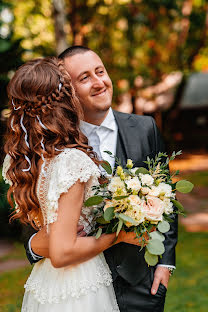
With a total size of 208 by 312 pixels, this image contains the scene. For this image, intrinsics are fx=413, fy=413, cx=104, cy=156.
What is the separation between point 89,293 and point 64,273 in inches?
6.8

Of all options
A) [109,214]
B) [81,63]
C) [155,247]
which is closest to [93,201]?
[109,214]

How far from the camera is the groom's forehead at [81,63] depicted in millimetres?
2762

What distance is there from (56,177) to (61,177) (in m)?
0.06

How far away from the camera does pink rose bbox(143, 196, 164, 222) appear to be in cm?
213

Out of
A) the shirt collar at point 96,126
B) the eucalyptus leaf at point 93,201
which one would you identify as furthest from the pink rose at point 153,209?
the shirt collar at point 96,126

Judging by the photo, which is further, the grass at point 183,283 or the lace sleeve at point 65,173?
the grass at point 183,283

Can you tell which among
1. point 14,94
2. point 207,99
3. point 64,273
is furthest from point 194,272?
point 207,99

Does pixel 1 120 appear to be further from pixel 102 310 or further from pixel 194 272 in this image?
pixel 102 310

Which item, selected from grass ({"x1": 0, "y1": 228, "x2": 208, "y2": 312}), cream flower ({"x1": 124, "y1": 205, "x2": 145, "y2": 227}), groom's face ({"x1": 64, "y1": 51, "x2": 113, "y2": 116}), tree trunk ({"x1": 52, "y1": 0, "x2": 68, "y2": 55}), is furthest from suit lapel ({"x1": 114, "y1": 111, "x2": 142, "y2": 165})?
tree trunk ({"x1": 52, "y1": 0, "x2": 68, "y2": 55})

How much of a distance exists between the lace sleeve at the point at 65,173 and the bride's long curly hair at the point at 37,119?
0.07m

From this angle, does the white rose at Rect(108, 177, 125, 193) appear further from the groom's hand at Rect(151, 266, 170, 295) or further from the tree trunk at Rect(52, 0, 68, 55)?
the tree trunk at Rect(52, 0, 68, 55)

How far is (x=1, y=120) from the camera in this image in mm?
7398

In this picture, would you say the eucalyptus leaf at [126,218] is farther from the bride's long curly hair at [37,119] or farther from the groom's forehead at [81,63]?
the groom's forehead at [81,63]

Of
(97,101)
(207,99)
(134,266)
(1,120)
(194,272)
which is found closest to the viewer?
(134,266)
